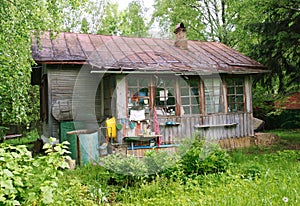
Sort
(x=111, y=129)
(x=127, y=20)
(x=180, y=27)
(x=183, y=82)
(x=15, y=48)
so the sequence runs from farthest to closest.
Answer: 1. (x=127, y=20)
2. (x=180, y=27)
3. (x=183, y=82)
4. (x=111, y=129)
5. (x=15, y=48)

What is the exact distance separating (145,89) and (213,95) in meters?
2.53

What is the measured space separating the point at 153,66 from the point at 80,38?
4.05 metres

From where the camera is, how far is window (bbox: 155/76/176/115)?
9.17 metres

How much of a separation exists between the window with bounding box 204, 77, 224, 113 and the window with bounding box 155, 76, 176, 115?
1.26 metres

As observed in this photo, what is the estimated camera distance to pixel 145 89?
9000mm

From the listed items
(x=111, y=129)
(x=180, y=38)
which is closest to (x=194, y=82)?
(x=180, y=38)

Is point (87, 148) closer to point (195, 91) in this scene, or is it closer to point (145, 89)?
point (145, 89)

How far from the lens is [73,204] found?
4512 mm

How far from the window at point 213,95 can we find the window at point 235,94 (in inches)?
14.3

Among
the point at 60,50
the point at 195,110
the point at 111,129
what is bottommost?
the point at 111,129

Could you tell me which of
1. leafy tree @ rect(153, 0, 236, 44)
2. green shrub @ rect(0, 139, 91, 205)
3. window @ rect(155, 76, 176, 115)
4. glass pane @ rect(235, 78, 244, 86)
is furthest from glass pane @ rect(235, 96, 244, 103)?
leafy tree @ rect(153, 0, 236, 44)

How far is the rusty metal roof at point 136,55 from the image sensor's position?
872cm

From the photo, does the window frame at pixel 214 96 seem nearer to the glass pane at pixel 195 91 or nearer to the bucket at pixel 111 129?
the glass pane at pixel 195 91

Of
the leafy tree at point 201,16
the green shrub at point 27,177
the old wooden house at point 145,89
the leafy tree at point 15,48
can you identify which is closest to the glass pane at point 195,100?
the old wooden house at point 145,89
